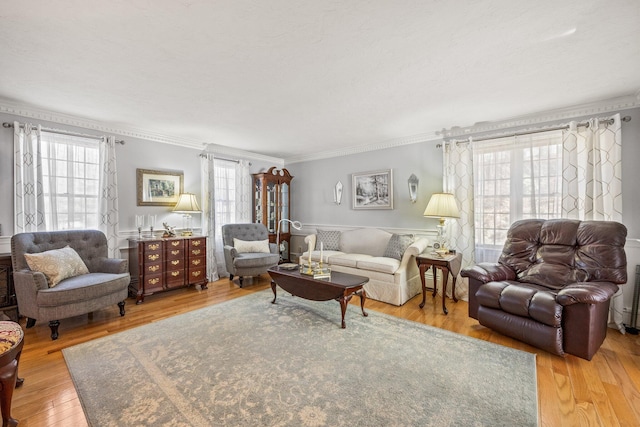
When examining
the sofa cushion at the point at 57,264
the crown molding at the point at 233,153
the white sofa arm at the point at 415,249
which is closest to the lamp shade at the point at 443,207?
the white sofa arm at the point at 415,249

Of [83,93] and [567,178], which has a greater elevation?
[83,93]

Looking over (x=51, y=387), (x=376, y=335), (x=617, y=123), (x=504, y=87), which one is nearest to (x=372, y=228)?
(x=376, y=335)

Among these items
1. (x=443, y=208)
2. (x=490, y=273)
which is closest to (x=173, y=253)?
(x=443, y=208)

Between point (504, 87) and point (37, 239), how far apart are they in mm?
4838

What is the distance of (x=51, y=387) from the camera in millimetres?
1880

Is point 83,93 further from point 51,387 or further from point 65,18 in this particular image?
point 51,387

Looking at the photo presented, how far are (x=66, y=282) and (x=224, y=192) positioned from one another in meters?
2.65

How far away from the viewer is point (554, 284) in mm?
2627

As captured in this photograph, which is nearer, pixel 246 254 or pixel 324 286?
pixel 324 286

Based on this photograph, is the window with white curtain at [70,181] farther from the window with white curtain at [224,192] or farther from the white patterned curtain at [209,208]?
the window with white curtain at [224,192]

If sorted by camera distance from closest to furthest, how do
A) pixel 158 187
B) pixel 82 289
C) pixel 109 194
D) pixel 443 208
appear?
pixel 82 289 < pixel 443 208 < pixel 109 194 < pixel 158 187

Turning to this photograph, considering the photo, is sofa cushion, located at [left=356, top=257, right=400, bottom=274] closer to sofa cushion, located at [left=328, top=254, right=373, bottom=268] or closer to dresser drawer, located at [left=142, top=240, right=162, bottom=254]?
sofa cushion, located at [left=328, top=254, right=373, bottom=268]

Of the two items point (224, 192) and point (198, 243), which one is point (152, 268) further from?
point (224, 192)

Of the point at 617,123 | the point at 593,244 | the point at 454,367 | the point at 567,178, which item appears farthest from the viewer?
the point at 567,178
